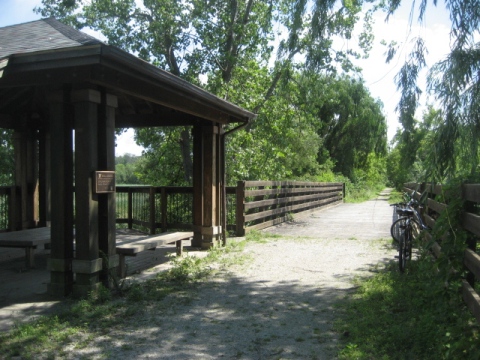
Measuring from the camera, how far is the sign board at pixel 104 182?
5434 millimetres

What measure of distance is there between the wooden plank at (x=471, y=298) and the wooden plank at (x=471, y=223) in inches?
17.7

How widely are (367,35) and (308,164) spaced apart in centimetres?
1553

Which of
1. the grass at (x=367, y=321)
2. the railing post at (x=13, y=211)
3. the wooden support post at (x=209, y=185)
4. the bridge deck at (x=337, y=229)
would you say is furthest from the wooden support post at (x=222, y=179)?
the railing post at (x=13, y=211)

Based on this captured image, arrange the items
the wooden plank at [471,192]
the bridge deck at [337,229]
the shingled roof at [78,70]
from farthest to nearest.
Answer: the bridge deck at [337,229] < the shingled roof at [78,70] < the wooden plank at [471,192]

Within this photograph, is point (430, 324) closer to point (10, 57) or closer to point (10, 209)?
point (10, 57)

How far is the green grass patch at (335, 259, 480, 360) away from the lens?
133 inches

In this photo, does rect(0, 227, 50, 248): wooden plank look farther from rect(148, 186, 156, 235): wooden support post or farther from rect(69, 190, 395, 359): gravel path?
rect(148, 186, 156, 235): wooden support post

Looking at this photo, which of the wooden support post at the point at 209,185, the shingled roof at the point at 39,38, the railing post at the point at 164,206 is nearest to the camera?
the shingled roof at the point at 39,38

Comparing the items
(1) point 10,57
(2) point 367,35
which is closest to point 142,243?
(1) point 10,57

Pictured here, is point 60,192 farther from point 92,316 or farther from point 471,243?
point 471,243

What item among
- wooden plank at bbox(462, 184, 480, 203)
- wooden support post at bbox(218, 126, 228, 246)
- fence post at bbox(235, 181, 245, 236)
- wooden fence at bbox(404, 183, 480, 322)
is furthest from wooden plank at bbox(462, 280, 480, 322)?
fence post at bbox(235, 181, 245, 236)

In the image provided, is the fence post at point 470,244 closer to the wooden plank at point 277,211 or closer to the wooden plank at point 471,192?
the wooden plank at point 471,192

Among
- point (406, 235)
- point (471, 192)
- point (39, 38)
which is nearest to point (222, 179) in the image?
point (406, 235)

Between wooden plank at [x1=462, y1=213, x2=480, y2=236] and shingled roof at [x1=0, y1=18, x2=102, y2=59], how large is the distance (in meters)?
3.77
